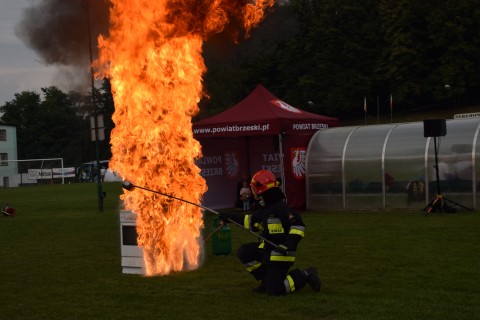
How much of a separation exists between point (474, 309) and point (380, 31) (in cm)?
6669

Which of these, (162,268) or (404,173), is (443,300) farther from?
(404,173)

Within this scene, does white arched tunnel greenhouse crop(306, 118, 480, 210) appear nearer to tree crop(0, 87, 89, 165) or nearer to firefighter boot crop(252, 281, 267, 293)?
firefighter boot crop(252, 281, 267, 293)

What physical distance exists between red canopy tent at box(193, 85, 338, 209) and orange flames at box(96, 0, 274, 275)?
11.4 metres

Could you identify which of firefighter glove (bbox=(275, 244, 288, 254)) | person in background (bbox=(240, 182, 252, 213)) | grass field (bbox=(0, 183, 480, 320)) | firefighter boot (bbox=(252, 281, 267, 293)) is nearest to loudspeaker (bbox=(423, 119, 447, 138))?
grass field (bbox=(0, 183, 480, 320))

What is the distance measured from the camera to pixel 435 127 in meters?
20.9

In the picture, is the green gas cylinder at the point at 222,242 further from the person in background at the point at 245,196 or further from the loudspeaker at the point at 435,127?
the person in background at the point at 245,196

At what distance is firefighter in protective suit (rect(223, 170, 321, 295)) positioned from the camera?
31.2 ft

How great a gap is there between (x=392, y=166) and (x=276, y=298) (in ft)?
48.3

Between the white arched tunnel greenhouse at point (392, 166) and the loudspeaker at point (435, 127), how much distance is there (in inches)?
7.3

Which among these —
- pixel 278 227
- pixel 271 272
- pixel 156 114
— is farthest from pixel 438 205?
pixel 271 272

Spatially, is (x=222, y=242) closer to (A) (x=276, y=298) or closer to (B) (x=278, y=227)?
(B) (x=278, y=227)

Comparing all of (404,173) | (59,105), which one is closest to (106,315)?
(404,173)

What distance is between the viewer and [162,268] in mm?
11688

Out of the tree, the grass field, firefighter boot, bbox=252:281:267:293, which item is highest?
the tree
